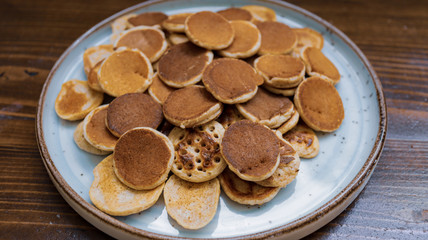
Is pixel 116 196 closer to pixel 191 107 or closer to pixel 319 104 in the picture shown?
→ pixel 191 107

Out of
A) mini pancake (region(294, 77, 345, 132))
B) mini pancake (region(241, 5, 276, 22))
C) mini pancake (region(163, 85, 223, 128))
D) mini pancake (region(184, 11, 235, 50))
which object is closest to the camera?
mini pancake (region(163, 85, 223, 128))

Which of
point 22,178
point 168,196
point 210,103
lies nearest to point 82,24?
point 22,178

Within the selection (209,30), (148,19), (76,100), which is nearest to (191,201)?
(76,100)

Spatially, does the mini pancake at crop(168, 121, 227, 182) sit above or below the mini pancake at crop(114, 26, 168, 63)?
below

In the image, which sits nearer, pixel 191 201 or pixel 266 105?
pixel 191 201

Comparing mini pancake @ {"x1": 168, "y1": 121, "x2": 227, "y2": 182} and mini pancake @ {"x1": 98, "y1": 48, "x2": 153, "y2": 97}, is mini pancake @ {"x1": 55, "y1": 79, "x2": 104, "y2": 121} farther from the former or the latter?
mini pancake @ {"x1": 168, "y1": 121, "x2": 227, "y2": 182}

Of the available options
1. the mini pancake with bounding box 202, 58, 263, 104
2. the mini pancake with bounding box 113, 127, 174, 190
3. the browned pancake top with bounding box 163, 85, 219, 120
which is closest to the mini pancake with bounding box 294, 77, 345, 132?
the mini pancake with bounding box 202, 58, 263, 104

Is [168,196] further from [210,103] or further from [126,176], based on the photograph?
[210,103]
